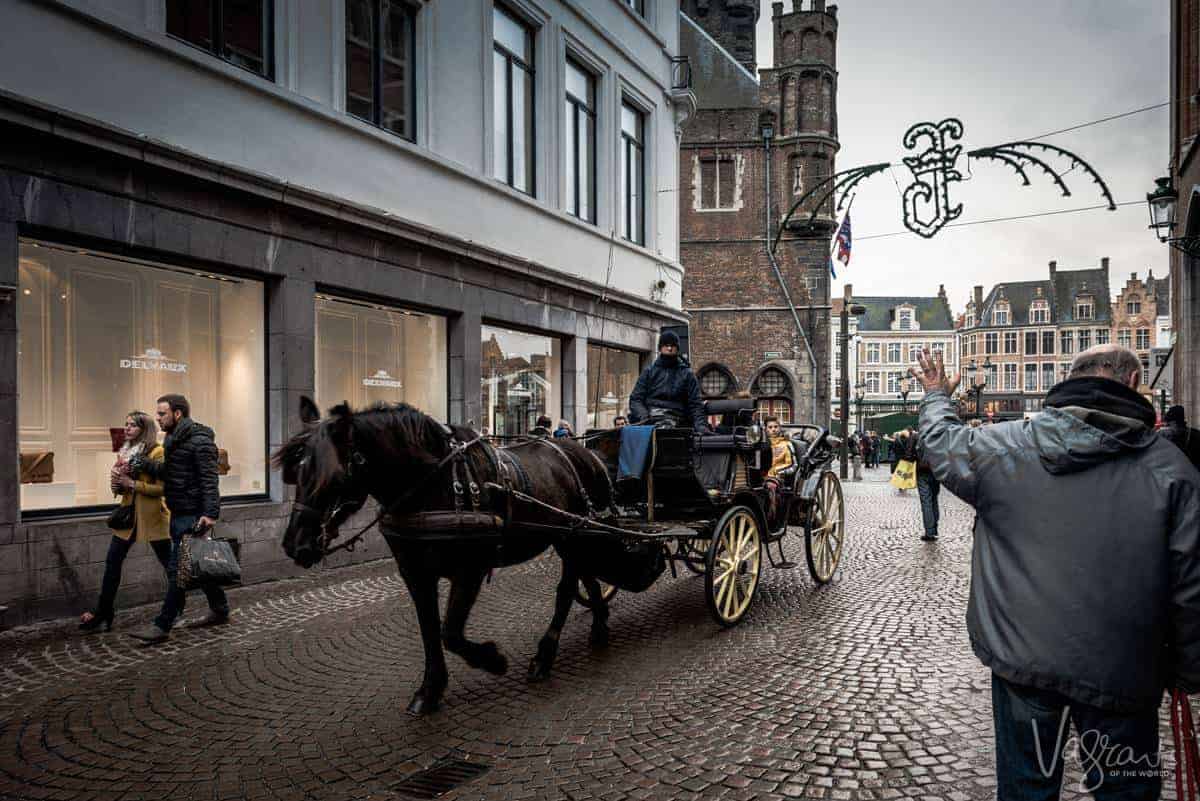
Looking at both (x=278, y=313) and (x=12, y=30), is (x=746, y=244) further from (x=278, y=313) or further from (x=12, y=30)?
(x=12, y=30)

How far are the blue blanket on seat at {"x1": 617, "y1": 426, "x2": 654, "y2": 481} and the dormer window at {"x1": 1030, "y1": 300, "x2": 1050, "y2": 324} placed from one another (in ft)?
243

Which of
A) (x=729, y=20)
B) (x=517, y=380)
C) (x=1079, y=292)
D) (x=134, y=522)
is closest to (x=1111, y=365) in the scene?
(x=134, y=522)

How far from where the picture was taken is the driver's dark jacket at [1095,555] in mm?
2131

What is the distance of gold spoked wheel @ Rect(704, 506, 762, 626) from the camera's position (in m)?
5.66

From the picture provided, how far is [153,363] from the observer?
26.1 ft

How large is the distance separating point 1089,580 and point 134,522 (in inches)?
249

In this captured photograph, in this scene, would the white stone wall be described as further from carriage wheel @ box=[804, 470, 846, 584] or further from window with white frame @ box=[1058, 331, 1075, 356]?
window with white frame @ box=[1058, 331, 1075, 356]

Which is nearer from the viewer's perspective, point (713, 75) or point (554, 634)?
point (554, 634)

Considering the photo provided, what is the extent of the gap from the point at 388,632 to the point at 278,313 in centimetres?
426

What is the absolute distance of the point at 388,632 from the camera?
236 inches

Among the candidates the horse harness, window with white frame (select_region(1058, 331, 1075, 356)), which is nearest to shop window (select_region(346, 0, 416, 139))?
the horse harness

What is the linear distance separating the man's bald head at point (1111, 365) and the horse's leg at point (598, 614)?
12.1 feet

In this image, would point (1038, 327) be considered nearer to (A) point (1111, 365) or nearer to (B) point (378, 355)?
(B) point (378, 355)

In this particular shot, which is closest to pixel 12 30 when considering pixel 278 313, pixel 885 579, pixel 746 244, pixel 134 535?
pixel 278 313
